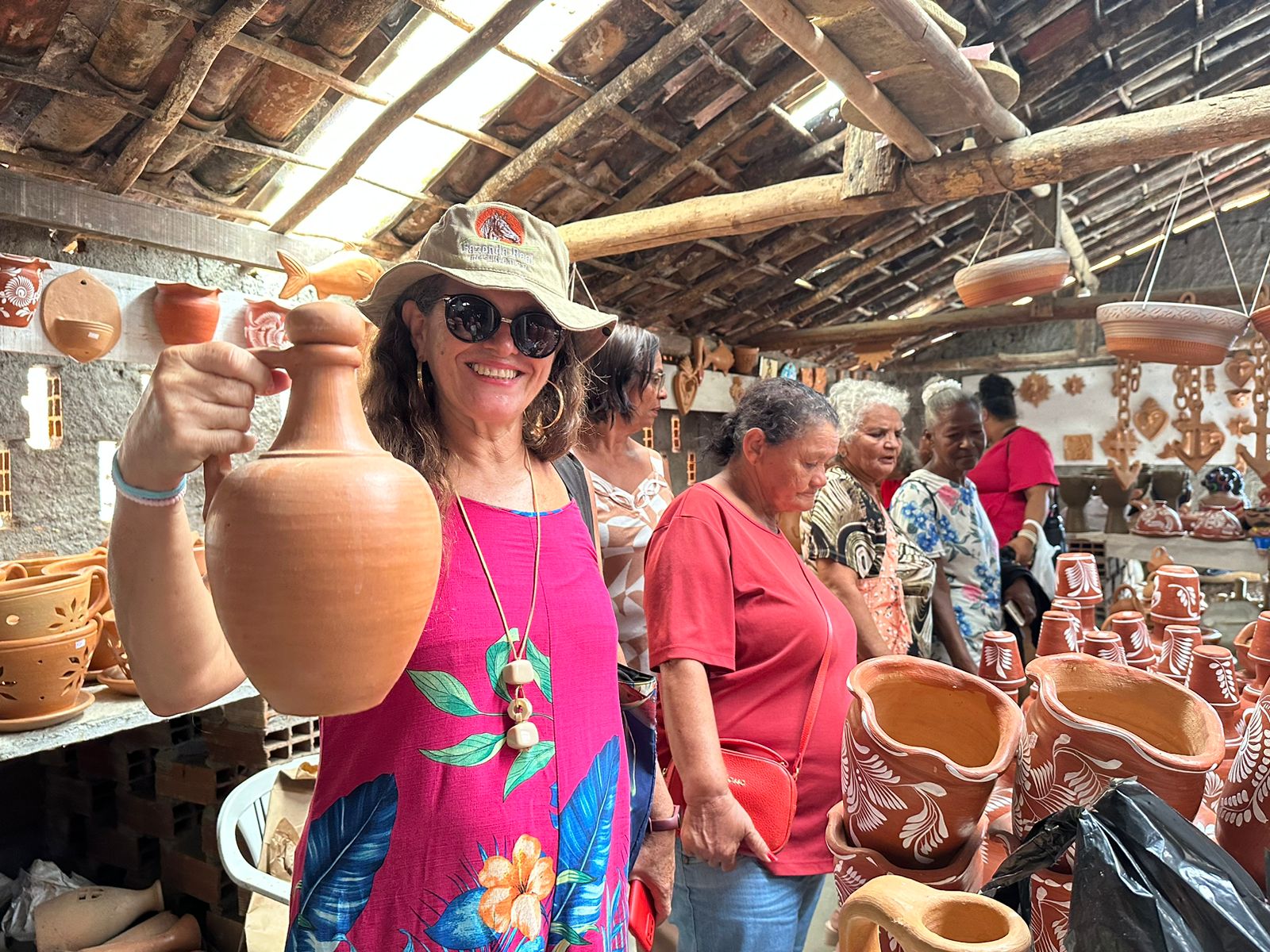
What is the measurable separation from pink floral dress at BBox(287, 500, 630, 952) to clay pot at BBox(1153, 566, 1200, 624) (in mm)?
1618

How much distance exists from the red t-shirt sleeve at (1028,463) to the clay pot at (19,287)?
13.5 ft

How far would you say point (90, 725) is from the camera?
1.74 m

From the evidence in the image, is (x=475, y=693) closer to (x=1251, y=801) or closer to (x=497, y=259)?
(x=497, y=259)

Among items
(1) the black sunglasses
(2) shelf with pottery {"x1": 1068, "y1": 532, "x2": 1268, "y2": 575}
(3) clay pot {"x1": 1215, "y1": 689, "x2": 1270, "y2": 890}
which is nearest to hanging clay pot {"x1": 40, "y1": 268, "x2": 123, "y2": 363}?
(1) the black sunglasses

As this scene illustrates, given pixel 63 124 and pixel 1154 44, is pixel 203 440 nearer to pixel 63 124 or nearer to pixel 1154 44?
pixel 63 124

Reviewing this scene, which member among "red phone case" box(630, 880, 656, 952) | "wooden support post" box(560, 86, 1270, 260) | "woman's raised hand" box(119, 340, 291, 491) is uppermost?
"wooden support post" box(560, 86, 1270, 260)

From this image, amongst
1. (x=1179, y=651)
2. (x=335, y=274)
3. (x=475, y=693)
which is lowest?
(x=1179, y=651)

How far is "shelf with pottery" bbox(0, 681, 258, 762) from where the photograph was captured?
1.62 m

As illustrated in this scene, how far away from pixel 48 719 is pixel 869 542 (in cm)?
199

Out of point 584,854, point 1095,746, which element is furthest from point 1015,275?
point 584,854

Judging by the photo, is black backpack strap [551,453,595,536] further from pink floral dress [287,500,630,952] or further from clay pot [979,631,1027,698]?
clay pot [979,631,1027,698]

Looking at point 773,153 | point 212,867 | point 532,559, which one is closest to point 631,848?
point 532,559

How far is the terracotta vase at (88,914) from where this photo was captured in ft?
7.33

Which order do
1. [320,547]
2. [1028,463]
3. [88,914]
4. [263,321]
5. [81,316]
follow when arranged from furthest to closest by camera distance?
[1028,463] → [263,321] → [81,316] → [88,914] → [320,547]
